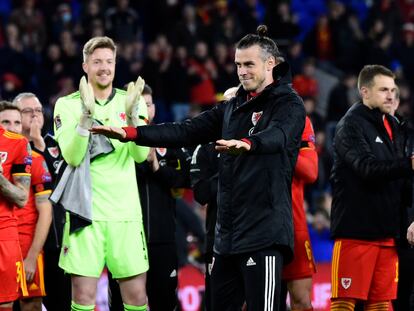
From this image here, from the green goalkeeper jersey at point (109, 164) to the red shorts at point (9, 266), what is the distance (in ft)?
1.94

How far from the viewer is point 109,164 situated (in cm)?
717

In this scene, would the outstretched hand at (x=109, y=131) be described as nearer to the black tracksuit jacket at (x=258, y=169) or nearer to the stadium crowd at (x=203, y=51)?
the black tracksuit jacket at (x=258, y=169)

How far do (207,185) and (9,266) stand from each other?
1.74 m

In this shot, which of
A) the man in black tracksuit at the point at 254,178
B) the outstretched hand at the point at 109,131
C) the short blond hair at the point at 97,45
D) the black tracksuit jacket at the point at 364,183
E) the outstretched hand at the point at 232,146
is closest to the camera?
the outstretched hand at the point at 232,146

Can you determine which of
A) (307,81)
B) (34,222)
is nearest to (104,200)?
(34,222)

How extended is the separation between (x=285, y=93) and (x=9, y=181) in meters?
2.05

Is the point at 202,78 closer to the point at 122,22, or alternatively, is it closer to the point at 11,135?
the point at 122,22

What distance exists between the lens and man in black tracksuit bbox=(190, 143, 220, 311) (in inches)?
312

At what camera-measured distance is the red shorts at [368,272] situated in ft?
25.1

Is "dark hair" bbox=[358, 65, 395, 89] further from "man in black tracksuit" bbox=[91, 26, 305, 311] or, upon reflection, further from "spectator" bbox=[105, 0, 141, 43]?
"spectator" bbox=[105, 0, 141, 43]

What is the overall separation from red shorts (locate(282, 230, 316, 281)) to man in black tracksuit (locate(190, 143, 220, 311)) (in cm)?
62

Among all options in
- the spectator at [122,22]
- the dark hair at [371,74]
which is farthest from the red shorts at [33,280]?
the spectator at [122,22]

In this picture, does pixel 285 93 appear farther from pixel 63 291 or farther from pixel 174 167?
pixel 63 291

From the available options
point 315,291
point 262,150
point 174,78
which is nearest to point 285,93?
point 262,150
